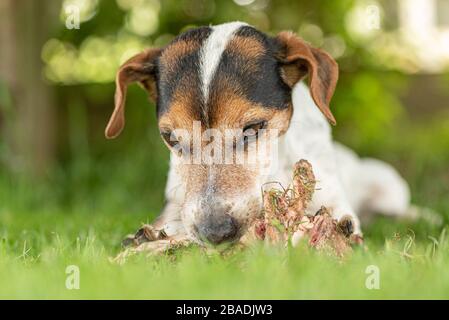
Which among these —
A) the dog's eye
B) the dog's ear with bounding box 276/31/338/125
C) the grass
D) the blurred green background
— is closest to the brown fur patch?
the dog's ear with bounding box 276/31/338/125

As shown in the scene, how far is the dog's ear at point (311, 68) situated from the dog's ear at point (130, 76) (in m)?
0.76

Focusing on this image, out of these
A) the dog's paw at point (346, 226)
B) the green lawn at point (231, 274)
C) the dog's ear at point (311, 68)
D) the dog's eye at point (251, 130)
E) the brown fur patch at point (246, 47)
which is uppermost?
the brown fur patch at point (246, 47)

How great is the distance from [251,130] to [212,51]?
487 millimetres

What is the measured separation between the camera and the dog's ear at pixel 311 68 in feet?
13.0

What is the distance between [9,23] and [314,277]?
5.39m

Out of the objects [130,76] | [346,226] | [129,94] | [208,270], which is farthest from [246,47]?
[129,94]

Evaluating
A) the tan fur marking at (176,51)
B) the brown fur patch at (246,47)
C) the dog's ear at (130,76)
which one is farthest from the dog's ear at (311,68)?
the dog's ear at (130,76)

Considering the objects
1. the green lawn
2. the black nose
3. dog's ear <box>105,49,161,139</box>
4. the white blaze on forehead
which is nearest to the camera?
the green lawn

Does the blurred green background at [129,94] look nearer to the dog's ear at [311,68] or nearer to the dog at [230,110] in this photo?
the dog at [230,110]

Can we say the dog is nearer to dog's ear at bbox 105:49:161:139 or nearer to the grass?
dog's ear at bbox 105:49:161:139

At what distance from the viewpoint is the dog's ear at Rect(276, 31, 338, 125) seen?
13.0ft

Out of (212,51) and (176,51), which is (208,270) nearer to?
(212,51)

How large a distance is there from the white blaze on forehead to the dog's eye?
0.89 ft

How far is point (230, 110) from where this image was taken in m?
3.79
